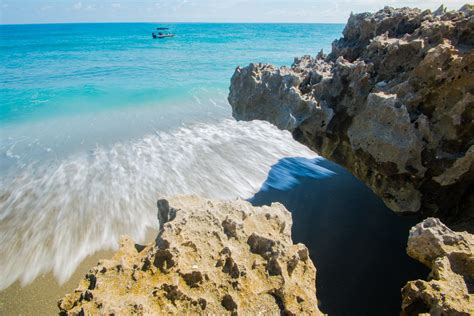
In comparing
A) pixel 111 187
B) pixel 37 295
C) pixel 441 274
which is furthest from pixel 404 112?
pixel 111 187

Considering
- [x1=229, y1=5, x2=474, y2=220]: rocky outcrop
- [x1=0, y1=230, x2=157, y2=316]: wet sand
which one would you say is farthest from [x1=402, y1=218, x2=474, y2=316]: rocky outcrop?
[x1=0, y1=230, x2=157, y2=316]: wet sand

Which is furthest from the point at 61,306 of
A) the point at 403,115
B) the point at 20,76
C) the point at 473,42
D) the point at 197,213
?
the point at 20,76

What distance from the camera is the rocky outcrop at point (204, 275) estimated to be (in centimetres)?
304

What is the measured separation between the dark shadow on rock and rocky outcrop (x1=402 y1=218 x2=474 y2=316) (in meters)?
2.02

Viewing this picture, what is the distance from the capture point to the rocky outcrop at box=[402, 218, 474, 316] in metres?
2.90

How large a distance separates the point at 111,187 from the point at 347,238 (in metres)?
6.90

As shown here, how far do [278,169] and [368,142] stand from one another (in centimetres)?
518

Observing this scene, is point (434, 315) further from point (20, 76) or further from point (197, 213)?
point (20, 76)

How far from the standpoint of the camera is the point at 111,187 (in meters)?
9.33

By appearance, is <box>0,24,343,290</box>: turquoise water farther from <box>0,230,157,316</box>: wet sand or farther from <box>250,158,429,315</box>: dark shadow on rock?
<box>250,158,429,315</box>: dark shadow on rock

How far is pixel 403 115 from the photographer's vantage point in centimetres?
475

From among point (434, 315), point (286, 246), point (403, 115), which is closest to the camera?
point (434, 315)

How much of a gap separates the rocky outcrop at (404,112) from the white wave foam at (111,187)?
12.2 ft

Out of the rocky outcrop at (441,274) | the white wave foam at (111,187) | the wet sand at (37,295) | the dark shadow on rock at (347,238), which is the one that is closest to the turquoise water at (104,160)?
the white wave foam at (111,187)
